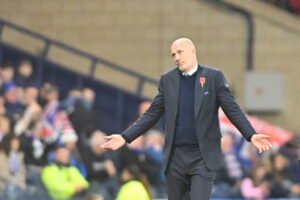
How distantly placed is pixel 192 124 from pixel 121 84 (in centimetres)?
1090

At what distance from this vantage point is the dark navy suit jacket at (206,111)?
856 centimetres

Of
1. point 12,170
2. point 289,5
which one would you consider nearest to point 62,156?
point 12,170

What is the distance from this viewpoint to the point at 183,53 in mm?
8492

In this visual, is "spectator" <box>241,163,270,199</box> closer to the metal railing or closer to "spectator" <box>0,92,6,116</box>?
the metal railing

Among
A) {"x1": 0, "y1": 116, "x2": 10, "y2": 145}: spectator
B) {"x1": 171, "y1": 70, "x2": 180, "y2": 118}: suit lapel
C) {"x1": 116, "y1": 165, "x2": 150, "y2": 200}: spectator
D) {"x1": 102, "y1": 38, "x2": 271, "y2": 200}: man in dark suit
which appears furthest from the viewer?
{"x1": 0, "y1": 116, "x2": 10, "y2": 145}: spectator

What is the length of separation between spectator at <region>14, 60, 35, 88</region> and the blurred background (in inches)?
0.9

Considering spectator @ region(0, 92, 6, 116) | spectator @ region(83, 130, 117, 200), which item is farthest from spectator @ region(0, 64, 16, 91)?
spectator @ region(83, 130, 117, 200)

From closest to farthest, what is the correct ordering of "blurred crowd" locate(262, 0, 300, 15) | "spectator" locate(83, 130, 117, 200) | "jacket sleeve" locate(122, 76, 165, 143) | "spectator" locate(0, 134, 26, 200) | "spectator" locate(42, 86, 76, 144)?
1. "jacket sleeve" locate(122, 76, 165, 143)
2. "spectator" locate(0, 134, 26, 200)
3. "spectator" locate(83, 130, 117, 200)
4. "spectator" locate(42, 86, 76, 144)
5. "blurred crowd" locate(262, 0, 300, 15)

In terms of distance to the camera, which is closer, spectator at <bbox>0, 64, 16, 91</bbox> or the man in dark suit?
the man in dark suit

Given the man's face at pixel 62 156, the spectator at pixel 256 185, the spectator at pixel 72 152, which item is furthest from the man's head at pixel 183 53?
the spectator at pixel 256 185

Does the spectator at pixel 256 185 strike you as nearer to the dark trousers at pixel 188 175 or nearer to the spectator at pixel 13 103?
the spectator at pixel 13 103

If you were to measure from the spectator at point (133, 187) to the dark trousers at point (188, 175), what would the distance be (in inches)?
158

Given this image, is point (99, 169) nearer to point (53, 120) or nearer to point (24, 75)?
point (53, 120)

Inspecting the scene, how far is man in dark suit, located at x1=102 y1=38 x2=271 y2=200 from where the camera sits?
8.56 m
